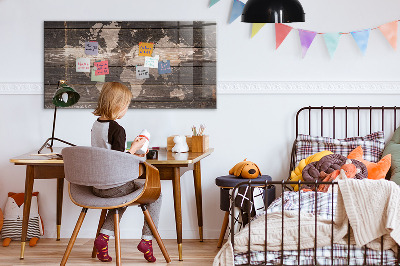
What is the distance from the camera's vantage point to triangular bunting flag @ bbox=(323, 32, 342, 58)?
13.9ft

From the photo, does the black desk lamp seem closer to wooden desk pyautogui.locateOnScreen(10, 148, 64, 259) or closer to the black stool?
wooden desk pyautogui.locateOnScreen(10, 148, 64, 259)

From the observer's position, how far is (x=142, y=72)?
4332 millimetres

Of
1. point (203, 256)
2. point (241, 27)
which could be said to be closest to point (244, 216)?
point (203, 256)

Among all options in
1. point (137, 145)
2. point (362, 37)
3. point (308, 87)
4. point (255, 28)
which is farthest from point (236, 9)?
point (137, 145)

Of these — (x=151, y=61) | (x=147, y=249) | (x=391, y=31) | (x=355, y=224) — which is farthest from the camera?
(x=151, y=61)

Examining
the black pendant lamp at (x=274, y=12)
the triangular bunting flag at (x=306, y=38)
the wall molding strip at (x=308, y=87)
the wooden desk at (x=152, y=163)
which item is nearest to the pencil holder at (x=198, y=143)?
the wooden desk at (x=152, y=163)

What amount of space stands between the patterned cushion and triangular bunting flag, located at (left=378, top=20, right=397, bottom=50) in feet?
2.14

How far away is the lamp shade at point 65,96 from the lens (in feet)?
13.0

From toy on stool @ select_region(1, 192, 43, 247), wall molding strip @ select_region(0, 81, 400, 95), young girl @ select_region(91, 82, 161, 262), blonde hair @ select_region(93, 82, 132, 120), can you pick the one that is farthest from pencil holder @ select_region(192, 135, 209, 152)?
toy on stool @ select_region(1, 192, 43, 247)

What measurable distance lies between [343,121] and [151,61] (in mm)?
1439

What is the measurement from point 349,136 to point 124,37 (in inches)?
69.3

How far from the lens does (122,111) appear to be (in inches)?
136

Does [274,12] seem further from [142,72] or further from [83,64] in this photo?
[83,64]

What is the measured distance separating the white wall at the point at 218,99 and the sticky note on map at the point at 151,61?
29cm
